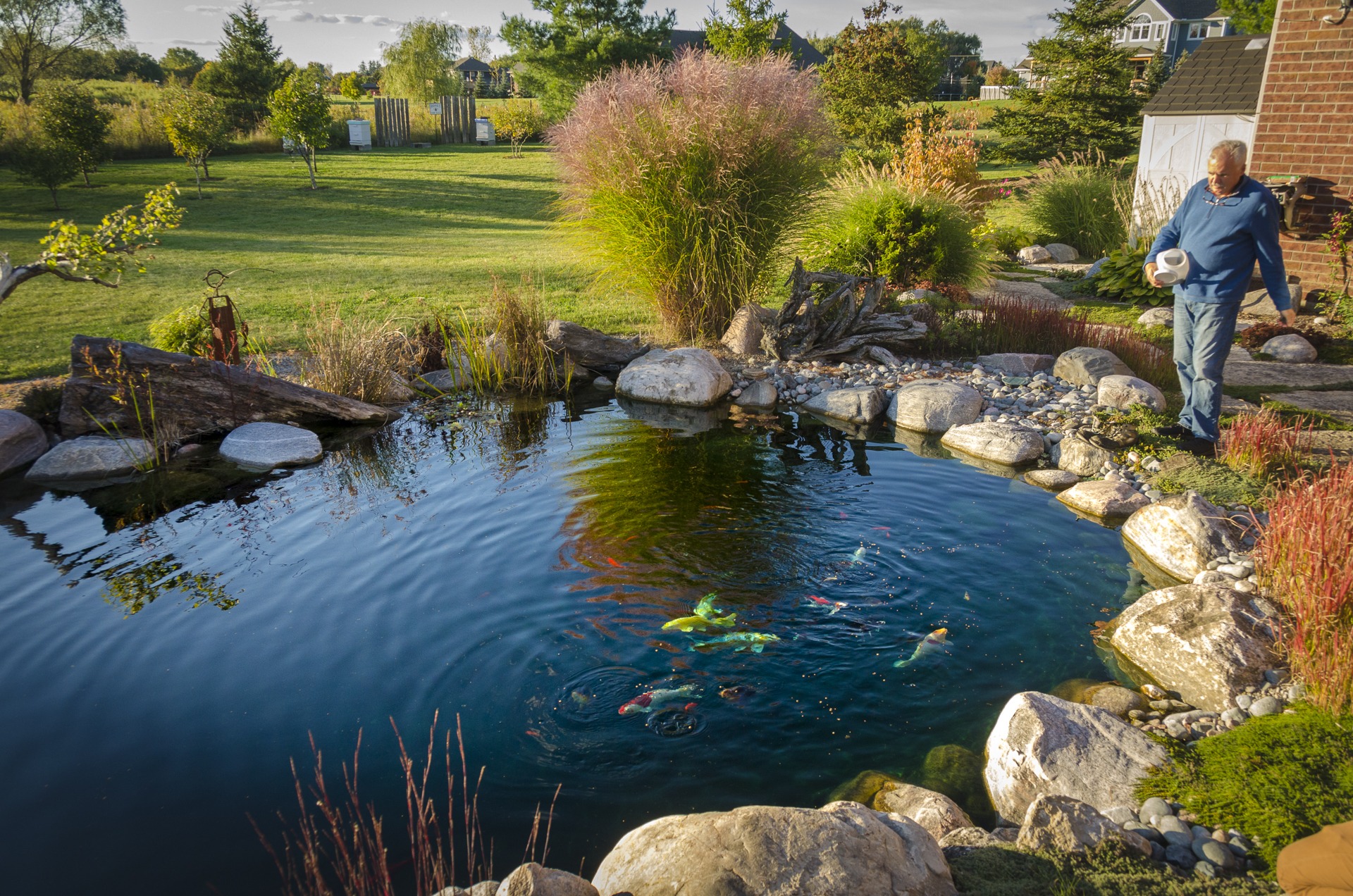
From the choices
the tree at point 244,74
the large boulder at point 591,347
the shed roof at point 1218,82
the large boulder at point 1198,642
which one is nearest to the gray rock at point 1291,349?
the large boulder at point 1198,642

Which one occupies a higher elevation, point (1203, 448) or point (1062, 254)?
point (1062, 254)

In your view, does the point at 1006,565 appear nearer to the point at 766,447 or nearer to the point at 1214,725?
the point at 1214,725

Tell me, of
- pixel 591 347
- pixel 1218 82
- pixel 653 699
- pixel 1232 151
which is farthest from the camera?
pixel 1218 82

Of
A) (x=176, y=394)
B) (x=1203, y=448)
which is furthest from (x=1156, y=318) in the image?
(x=176, y=394)

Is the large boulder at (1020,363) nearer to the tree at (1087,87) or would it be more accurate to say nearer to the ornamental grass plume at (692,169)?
the ornamental grass plume at (692,169)

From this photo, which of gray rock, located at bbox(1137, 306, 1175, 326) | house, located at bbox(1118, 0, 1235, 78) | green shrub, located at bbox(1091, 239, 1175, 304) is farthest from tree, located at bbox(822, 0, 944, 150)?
house, located at bbox(1118, 0, 1235, 78)

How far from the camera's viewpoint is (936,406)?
22.7ft

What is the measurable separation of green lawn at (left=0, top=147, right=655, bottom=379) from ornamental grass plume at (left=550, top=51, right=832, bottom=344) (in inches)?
38.0

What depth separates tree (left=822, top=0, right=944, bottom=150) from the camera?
2311 cm

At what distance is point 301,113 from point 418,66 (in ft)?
67.8

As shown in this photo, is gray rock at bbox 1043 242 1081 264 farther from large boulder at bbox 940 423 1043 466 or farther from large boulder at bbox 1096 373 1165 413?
large boulder at bbox 940 423 1043 466

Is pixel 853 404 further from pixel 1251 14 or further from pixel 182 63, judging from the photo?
pixel 182 63

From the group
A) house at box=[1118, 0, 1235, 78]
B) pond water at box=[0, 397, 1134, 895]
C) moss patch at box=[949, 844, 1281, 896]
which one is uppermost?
house at box=[1118, 0, 1235, 78]

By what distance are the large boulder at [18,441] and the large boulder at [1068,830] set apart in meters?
7.05
